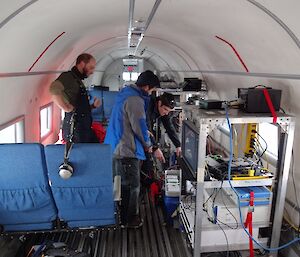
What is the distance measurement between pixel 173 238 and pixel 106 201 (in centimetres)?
139

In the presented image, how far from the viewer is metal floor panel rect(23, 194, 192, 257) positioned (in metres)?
3.51

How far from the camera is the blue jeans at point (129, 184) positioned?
380 cm

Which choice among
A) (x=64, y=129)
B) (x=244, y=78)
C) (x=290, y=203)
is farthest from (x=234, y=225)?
(x=64, y=129)

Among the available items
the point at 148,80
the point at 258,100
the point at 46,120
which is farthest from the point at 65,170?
the point at 46,120

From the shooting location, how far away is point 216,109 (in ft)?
9.99

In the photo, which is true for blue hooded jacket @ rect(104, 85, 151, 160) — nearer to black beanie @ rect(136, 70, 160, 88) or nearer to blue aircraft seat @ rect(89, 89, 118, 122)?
A: black beanie @ rect(136, 70, 160, 88)

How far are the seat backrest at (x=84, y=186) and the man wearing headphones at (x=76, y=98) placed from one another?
0.99 m

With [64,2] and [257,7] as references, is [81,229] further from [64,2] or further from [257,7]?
[257,7]

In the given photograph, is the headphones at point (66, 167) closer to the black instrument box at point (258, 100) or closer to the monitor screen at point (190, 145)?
the monitor screen at point (190, 145)

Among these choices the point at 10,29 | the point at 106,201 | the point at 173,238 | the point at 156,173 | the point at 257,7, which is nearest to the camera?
the point at 257,7

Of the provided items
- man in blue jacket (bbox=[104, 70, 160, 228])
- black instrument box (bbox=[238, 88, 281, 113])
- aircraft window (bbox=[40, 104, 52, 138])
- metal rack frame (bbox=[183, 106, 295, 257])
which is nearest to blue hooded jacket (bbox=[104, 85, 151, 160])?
man in blue jacket (bbox=[104, 70, 160, 228])

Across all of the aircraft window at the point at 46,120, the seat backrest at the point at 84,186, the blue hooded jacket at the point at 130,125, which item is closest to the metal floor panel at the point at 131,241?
the seat backrest at the point at 84,186

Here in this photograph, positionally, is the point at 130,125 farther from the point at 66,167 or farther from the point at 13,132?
the point at 13,132

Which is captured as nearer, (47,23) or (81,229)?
(81,229)
